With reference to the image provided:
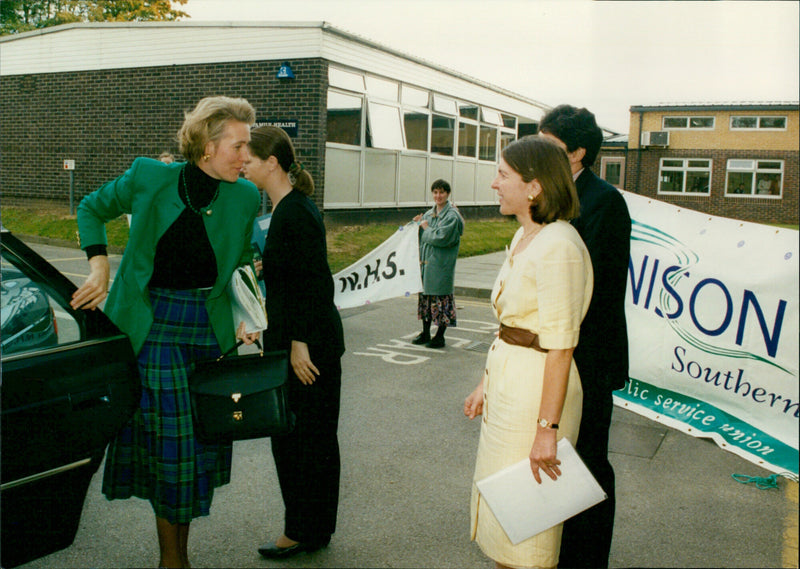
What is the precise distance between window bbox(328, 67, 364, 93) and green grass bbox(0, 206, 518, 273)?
315cm

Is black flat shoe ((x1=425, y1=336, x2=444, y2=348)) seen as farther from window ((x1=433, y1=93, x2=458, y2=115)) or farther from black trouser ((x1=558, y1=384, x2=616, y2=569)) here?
window ((x1=433, y1=93, x2=458, y2=115))

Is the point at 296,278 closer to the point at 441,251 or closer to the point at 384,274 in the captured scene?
the point at 441,251

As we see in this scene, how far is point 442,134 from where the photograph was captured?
21.3 m

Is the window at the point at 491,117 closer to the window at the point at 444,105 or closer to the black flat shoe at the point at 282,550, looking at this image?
the window at the point at 444,105

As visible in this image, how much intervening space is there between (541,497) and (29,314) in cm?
187

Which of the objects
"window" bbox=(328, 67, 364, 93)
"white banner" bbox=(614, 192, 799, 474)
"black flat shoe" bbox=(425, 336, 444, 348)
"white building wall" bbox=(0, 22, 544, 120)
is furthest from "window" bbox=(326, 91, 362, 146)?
"white banner" bbox=(614, 192, 799, 474)

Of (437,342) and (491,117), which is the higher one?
(491,117)

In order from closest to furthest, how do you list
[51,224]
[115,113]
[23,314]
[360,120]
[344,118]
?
[23,314], [344,118], [360,120], [51,224], [115,113]

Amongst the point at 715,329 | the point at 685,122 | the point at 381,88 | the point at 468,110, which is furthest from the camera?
the point at 468,110

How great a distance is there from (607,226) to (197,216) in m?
1.56

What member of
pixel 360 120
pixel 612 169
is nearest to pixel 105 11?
pixel 360 120

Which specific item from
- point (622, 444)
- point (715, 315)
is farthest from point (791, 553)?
point (622, 444)

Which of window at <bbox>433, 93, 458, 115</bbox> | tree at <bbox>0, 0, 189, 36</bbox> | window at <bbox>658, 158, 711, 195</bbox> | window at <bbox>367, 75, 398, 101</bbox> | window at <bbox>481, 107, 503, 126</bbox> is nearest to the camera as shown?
tree at <bbox>0, 0, 189, 36</bbox>

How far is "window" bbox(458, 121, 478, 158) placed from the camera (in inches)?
885
